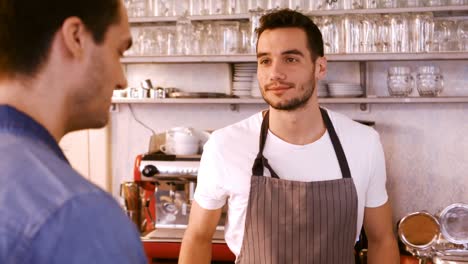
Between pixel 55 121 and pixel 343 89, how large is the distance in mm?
2650

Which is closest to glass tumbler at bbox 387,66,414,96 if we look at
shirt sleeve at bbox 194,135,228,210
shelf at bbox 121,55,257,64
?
shelf at bbox 121,55,257,64

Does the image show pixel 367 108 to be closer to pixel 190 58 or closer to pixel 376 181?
pixel 190 58

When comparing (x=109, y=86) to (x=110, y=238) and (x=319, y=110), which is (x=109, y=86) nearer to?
(x=110, y=238)

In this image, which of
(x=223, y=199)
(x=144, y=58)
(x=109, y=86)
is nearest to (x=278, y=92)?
(x=223, y=199)

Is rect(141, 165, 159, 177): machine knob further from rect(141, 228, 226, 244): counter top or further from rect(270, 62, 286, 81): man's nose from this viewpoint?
rect(270, 62, 286, 81): man's nose

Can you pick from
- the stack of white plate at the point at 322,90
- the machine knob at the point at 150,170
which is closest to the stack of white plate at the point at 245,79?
the stack of white plate at the point at 322,90

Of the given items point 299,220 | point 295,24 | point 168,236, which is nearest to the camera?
point 299,220

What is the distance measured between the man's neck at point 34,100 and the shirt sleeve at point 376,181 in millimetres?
1369

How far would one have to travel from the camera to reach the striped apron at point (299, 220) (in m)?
1.86

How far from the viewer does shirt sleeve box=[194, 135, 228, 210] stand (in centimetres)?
189

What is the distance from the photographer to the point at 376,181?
6.28ft

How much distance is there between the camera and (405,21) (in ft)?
9.95

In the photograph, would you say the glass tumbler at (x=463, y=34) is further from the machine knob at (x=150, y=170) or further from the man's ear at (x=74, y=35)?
the man's ear at (x=74, y=35)

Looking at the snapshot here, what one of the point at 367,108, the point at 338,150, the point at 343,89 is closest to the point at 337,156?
the point at 338,150
